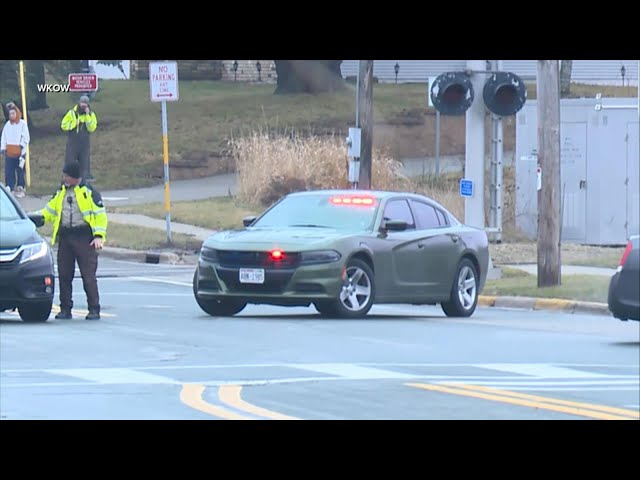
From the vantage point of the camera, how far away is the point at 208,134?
43062mm

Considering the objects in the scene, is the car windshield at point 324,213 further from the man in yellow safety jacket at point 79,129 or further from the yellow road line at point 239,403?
the man in yellow safety jacket at point 79,129

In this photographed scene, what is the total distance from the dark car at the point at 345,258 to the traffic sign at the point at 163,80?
8387 millimetres

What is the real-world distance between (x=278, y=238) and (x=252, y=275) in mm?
512

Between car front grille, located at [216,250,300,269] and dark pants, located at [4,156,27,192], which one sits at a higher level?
dark pants, located at [4,156,27,192]

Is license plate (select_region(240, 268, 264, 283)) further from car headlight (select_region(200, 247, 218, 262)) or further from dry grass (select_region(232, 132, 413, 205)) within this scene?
dry grass (select_region(232, 132, 413, 205))

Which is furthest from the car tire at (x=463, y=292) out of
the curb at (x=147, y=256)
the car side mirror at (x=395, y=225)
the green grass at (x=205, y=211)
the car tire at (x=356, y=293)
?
the green grass at (x=205, y=211)

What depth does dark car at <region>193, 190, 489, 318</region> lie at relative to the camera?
16953 millimetres

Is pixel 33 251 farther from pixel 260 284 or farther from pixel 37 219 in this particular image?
pixel 260 284

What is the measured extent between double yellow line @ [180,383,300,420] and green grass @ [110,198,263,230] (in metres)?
17.1

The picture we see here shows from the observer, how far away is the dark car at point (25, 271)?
16453 millimetres

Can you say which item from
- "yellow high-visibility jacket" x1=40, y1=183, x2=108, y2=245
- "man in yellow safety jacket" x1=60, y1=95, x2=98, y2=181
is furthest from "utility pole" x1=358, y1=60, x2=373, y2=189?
"yellow high-visibility jacket" x1=40, y1=183, x2=108, y2=245

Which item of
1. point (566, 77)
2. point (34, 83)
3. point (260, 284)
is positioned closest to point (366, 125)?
point (260, 284)
